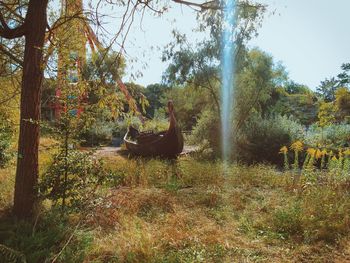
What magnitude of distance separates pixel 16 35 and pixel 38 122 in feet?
3.69

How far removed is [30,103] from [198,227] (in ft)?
8.29

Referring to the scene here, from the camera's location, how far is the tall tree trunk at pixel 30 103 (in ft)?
13.1

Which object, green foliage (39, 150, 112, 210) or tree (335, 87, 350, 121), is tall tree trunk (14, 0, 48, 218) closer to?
green foliage (39, 150, 112, 210)

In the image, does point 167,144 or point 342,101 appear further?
point 167,144

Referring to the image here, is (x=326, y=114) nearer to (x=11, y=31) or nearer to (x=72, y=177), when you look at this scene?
(x=72, y=177)

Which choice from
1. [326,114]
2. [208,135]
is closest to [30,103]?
[326,114]

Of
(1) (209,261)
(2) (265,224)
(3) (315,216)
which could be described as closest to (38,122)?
(1) (209,261)

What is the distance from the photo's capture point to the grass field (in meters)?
3.25

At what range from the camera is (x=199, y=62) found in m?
13.3

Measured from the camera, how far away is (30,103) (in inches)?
159

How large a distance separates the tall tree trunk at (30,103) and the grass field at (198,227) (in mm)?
284

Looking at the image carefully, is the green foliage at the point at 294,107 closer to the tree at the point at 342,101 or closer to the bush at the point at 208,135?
the bush at the point at 208,135

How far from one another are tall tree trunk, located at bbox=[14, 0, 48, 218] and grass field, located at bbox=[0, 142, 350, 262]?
0.28 meters

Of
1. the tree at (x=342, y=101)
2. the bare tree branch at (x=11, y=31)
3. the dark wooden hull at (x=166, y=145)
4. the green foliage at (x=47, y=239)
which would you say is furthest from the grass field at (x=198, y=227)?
the dark wooden hull at (x=166, y=145)
